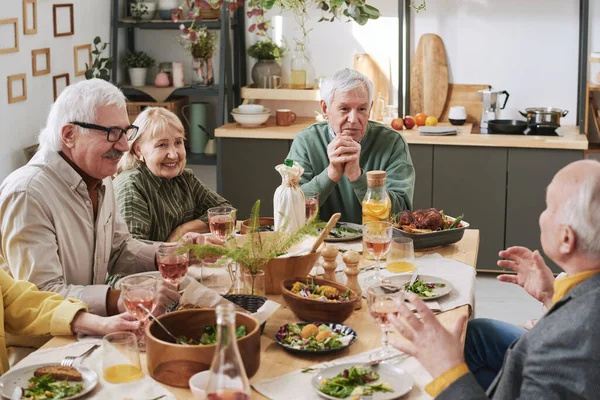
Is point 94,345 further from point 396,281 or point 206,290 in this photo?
point 396,281

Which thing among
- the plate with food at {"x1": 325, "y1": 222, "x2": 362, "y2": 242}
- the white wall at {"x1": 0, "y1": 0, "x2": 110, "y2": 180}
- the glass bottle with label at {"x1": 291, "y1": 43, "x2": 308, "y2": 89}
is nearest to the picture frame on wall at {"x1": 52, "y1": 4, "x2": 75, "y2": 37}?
the white wall at {"x1": 0, "y1": 0, "x2": 110, "y2": 180}

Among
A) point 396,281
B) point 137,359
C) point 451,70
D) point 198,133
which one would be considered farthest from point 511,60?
point 137,359

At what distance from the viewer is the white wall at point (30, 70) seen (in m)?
4.72

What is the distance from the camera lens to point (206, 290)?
2.15 metres

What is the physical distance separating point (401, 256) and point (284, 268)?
1.39 feet

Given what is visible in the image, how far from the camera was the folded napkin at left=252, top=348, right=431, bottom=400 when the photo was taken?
184cm

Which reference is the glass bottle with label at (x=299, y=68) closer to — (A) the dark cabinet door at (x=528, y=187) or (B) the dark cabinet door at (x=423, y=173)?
(B) the dark cabinet door at (x=423, y=173)

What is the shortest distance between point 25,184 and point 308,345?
1.01m

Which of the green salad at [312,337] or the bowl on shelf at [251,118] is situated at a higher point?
the bowl on shelf at [251,118]

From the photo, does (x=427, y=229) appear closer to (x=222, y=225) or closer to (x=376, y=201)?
(x=376, y=201)

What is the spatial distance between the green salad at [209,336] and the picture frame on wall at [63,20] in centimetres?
364

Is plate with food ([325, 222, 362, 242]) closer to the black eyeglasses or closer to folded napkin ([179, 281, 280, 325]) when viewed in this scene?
the black eyeglasses

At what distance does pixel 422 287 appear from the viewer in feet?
8.30

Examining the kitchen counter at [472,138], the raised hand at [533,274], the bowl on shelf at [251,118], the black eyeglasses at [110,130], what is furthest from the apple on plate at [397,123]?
the raised hand at [533,274]
